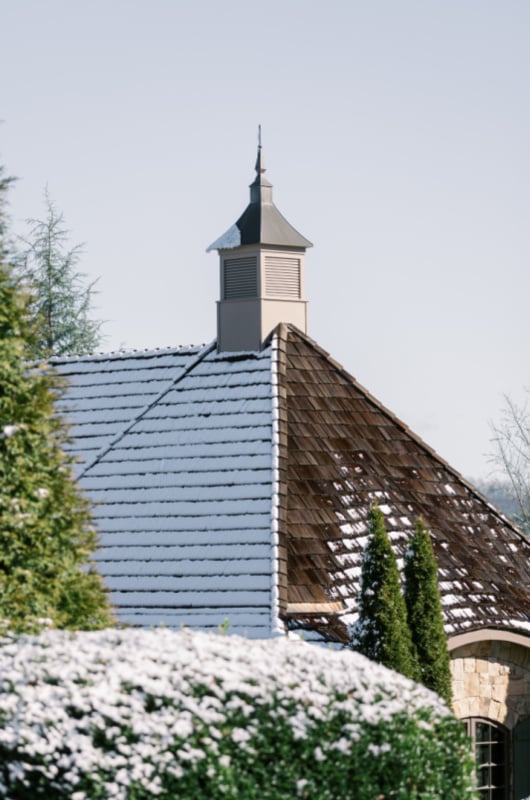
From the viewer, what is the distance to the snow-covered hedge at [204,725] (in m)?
7.64

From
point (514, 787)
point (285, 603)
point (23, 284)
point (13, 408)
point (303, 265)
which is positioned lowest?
point (514, 787)

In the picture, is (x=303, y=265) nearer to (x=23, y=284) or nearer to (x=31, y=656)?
(x=23, y=284)

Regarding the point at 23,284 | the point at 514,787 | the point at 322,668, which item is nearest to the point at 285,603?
the point at 514,787

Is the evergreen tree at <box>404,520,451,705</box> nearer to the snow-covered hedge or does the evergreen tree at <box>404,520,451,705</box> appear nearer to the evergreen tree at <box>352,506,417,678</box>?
the evergreen tree at <box>352,506,417,678</box>

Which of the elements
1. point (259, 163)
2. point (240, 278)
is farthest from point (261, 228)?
point (259, 163)

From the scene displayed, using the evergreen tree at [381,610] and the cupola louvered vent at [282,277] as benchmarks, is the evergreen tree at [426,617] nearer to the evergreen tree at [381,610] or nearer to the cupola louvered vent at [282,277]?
the evergreen tree at [381,610]

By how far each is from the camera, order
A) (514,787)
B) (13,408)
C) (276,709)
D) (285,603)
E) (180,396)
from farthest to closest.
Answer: (180,396) → (514,787) → (285,603) → (13,408) → (276,709)

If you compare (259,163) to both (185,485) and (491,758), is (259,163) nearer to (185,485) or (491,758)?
(185,485)

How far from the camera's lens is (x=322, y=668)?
815 cm

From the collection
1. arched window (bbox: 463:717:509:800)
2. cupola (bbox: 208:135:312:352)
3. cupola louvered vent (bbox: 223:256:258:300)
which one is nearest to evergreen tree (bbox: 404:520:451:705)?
arched window (bbox: 463:717:509:800)

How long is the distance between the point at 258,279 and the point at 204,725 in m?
12.2

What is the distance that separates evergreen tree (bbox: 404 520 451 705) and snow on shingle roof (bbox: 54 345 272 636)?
1630 millimetres

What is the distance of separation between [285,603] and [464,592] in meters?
3.21

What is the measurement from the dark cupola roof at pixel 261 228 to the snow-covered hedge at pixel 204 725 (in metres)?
11.9
